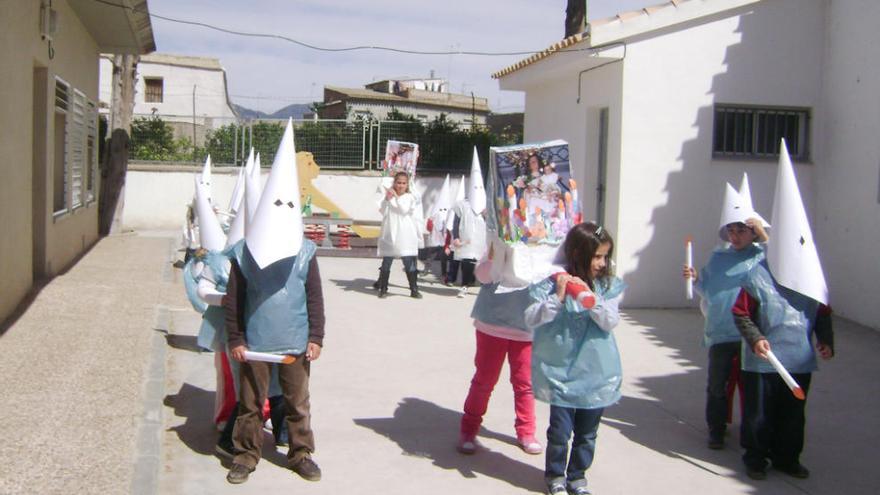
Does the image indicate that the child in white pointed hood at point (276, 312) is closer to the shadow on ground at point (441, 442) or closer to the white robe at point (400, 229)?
the shadow on ground at point (441, 442)

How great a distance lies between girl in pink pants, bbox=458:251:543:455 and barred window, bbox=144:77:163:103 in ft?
136

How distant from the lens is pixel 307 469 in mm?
5090

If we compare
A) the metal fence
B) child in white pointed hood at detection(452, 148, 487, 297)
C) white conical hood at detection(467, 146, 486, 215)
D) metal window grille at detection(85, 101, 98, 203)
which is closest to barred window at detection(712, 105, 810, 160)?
white conical hood at detection(467, 146, 486, 215)

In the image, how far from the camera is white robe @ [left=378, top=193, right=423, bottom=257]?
479 inches

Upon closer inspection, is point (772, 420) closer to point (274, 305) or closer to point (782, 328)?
point (782, 328)

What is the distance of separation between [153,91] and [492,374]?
4183 centimetres

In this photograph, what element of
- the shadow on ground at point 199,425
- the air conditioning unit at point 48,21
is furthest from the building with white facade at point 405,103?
the shadow on ground at point 199,425

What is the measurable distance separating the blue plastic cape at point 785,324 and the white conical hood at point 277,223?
2694 millimetres

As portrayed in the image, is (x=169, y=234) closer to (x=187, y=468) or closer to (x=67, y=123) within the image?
(x=67, y=123)

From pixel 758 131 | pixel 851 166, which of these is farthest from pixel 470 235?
pixel 851 166

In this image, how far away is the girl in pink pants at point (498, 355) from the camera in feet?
18.2

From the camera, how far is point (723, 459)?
5723mm

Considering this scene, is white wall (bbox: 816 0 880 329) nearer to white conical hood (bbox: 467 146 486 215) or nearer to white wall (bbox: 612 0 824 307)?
white wall (bbox: 612 0 824 307)

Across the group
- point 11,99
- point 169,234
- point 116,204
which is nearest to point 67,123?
point 11,99
